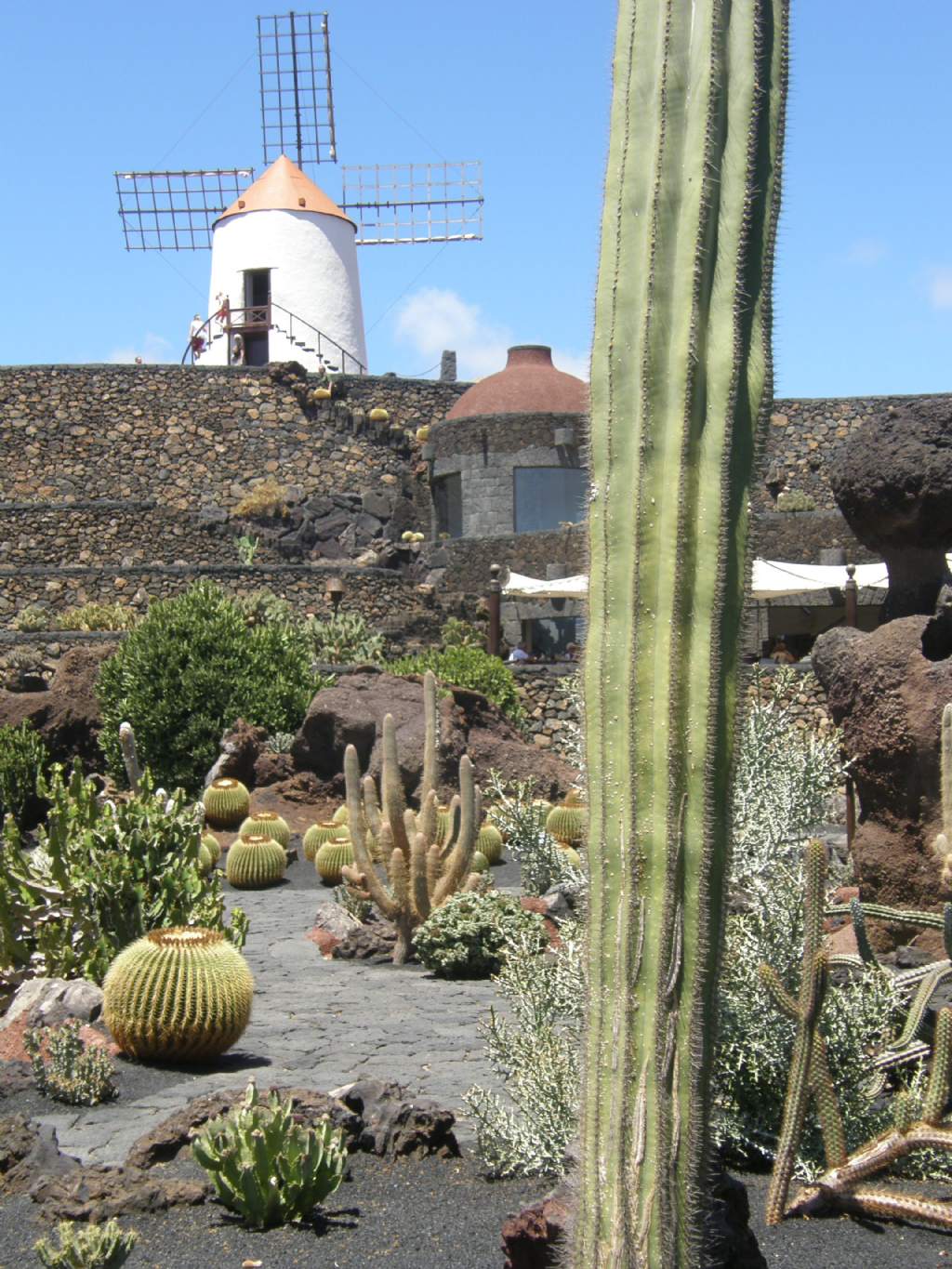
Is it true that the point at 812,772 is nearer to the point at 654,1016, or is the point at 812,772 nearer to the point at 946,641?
the point at 946,641

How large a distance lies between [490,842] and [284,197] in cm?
2826

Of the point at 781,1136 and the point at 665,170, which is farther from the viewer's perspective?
the point at 781,1136

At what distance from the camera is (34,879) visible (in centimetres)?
788

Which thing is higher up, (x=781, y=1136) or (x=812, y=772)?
(x=812, y=772)

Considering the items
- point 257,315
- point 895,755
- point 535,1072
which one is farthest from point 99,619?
point 535,1072

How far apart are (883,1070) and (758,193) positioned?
2967 millimetres

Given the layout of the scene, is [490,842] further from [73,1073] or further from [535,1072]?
[535,1072]

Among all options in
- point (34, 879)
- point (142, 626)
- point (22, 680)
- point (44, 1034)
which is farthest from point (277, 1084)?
point (22, 680)

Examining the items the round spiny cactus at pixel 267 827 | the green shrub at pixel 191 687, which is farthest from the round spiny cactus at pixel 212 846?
the green shrub at pixel 191 687

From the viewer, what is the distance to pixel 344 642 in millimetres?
22672

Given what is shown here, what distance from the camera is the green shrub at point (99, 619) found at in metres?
24.6

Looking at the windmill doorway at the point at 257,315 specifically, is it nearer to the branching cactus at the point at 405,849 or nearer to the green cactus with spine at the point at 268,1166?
the branching cactus at the point at 405,849

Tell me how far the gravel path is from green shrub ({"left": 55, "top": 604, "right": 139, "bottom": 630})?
15339 mm

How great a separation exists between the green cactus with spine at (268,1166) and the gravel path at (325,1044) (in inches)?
37.8
